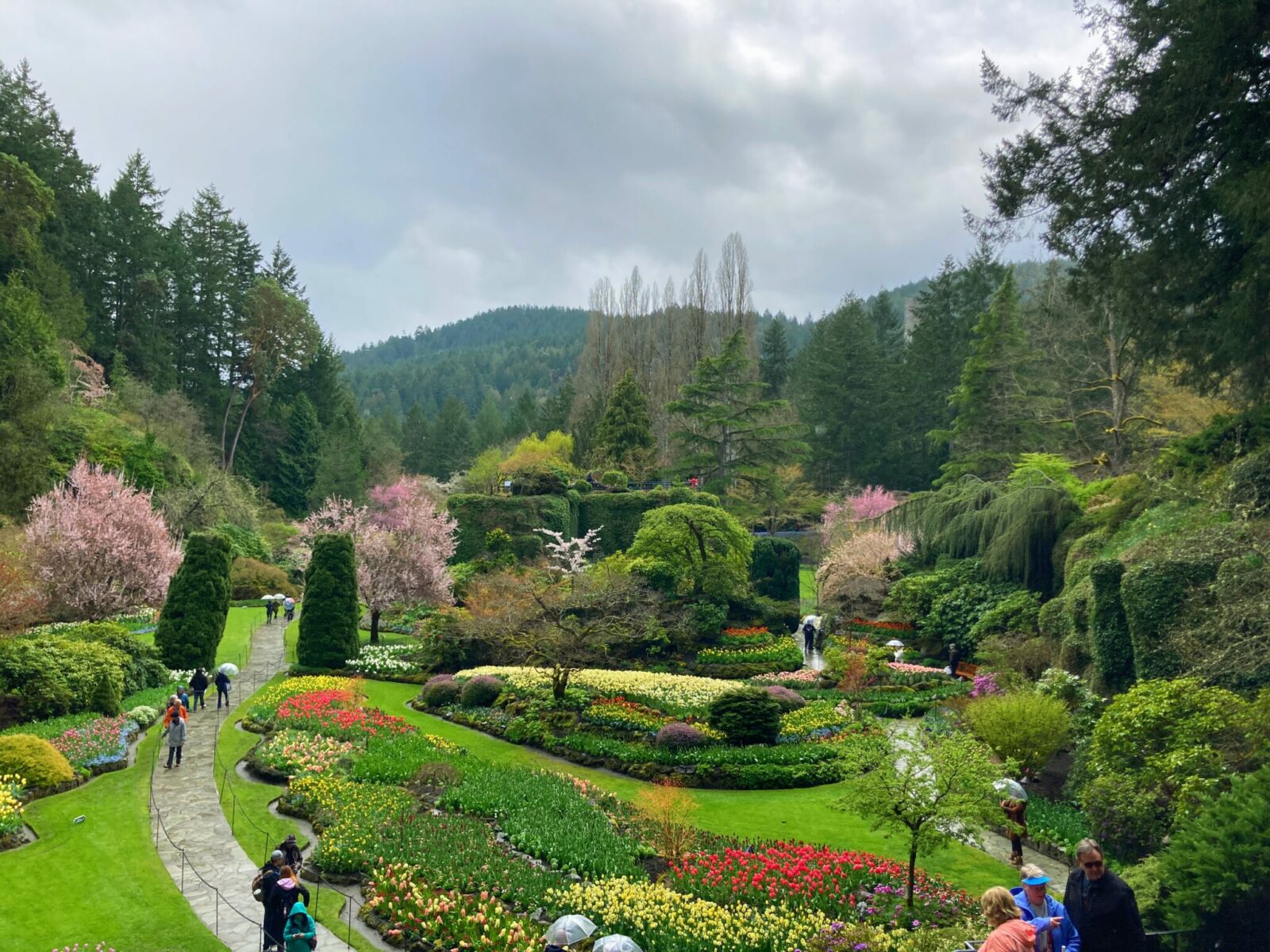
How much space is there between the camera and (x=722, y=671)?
89.5ft

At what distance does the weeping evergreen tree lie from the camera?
25859mm

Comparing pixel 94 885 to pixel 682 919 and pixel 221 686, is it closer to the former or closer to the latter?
pixel 682 919

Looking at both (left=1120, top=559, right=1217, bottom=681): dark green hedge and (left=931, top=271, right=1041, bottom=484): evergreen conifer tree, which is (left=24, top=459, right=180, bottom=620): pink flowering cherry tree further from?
(left=931, top=271, right=1041, bottom=484): evergreen conifer tree

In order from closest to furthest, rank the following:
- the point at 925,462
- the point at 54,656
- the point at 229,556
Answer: the point at 54,656 → the point at 229,556 → the point at 925,462

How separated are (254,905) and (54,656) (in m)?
11.1

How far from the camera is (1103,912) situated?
6578 millimetres

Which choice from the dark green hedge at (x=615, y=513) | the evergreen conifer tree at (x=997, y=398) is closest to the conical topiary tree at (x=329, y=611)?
the dark green hedge at (x=615, y=513)

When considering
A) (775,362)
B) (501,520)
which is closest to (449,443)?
(775,362)

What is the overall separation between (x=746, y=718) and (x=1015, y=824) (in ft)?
22.1

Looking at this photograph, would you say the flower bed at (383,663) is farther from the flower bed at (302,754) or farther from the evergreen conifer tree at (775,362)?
the evergreen conifer tree at (775,362)

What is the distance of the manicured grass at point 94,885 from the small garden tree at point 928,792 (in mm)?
8071

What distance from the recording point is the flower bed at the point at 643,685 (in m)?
21.3

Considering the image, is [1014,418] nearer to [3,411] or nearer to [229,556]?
[229,556]

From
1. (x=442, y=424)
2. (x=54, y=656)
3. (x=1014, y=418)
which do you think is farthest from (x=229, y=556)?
(x=442, y=424)
